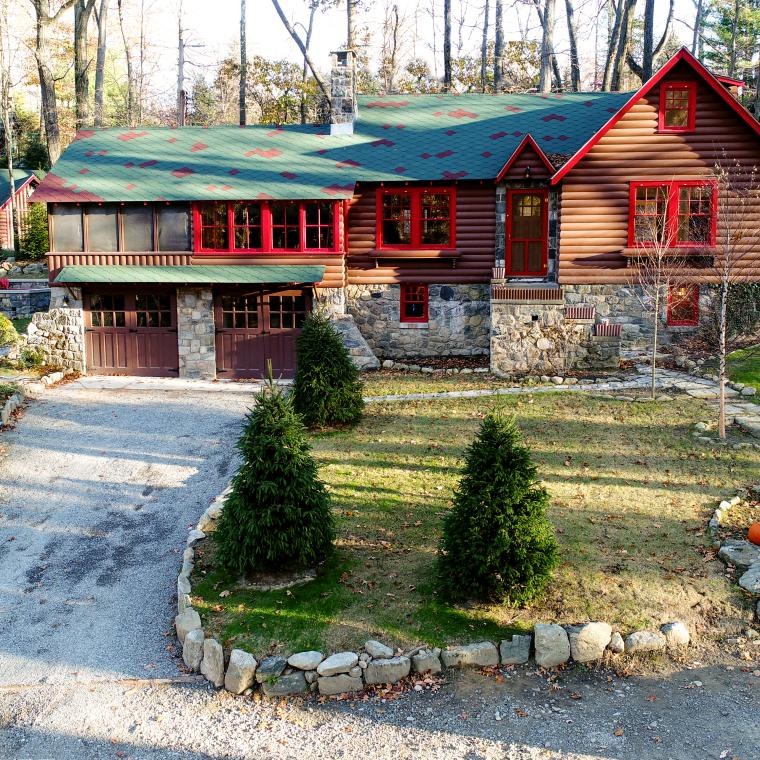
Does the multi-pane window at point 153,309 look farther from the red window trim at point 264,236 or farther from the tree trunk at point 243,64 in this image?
the tree trunk at point 243,64

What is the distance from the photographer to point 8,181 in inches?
1631

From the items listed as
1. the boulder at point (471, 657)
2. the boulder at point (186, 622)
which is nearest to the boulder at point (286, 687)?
the boulder at point (186, 622)

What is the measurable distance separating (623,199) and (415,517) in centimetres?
1264

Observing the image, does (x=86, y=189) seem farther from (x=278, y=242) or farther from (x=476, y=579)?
(x=476, y=579)

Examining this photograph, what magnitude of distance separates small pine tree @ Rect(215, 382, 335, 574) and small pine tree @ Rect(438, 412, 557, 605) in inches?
65.3

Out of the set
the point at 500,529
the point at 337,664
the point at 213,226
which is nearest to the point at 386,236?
the point at 213,226

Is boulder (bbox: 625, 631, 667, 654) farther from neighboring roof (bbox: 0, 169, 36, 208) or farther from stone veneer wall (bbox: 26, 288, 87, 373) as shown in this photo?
neighboring roof (bbox: 0, 169, 36, 208)

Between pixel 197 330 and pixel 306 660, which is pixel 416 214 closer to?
pixel 197 330

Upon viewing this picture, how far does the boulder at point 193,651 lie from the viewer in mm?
8023

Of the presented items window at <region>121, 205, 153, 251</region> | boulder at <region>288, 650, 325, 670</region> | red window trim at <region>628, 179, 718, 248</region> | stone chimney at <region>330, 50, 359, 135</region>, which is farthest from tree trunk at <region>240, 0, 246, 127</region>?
boulder at <region>288, 650, 325, 670</region>

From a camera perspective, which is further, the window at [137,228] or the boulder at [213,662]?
the window at [137,228]

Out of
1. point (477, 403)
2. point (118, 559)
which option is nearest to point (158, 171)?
point (477, 403)

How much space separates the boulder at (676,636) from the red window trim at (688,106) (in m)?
15.0

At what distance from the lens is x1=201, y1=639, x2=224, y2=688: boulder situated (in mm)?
7801
